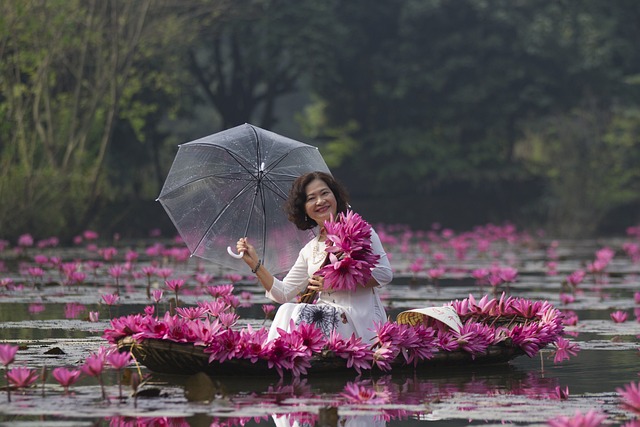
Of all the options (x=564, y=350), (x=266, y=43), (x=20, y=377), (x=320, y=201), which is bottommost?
(x=20, y=377)

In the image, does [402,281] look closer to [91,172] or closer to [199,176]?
[199,176]

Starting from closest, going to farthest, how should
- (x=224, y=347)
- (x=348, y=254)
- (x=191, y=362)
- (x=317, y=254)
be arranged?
1. (x=224, y=347)
2. (x=191, y=362)
3. (x=348, y=254)
4. (x=317, y=254)

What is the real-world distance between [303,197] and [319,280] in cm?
56

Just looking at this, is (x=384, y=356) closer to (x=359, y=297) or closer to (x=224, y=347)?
(x=359, y=297)

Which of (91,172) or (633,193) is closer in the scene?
(91,172)

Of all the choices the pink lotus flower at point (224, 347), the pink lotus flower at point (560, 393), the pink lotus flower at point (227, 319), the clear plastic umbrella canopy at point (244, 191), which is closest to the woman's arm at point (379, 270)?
the pink lotus flower at point (227, 319)

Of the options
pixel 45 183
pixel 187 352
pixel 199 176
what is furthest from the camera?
pixel 45 183

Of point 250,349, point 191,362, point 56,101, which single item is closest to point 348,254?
point 250,349

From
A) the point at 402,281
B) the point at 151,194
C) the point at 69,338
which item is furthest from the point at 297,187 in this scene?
the point at 151,194

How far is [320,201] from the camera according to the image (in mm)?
8273

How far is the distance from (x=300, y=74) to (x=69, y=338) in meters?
33.4

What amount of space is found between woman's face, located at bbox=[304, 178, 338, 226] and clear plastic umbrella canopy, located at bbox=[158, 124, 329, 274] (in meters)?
0.66

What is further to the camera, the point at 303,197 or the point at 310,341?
the point at 303,197

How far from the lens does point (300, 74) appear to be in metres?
42.6
